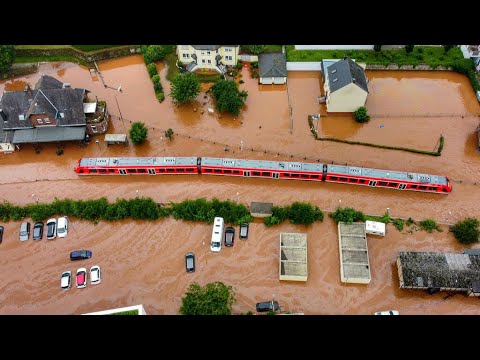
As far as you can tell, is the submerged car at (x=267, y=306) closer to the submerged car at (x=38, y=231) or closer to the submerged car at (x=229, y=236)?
the submerged car at (x=229, y=236)

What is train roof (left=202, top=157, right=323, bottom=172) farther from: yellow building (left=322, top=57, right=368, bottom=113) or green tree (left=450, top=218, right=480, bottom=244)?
green tree (left=450, top=218, right=480, bottom=244)

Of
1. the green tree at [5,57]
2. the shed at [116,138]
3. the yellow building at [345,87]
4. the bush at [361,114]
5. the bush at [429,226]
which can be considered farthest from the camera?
the green tree at [5,57]

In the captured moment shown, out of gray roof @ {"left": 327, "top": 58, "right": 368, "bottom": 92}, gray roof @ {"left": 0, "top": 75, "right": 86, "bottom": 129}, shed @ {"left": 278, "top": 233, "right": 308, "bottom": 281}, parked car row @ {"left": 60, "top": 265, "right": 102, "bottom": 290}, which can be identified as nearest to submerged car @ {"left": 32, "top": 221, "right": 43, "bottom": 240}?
parked car row @ {"left": 60, "top": 265, "right": 102, "bottom": 290}

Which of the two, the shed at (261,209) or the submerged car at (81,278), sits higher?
the shed at (261,209)

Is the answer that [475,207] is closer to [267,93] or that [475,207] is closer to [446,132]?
[446,132]

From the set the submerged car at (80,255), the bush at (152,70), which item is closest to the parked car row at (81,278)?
the submerged car at (80,255)

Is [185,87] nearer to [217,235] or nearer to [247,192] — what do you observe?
[247,192]

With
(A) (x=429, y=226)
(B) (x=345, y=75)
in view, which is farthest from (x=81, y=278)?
(B) (x=345, y=75)
